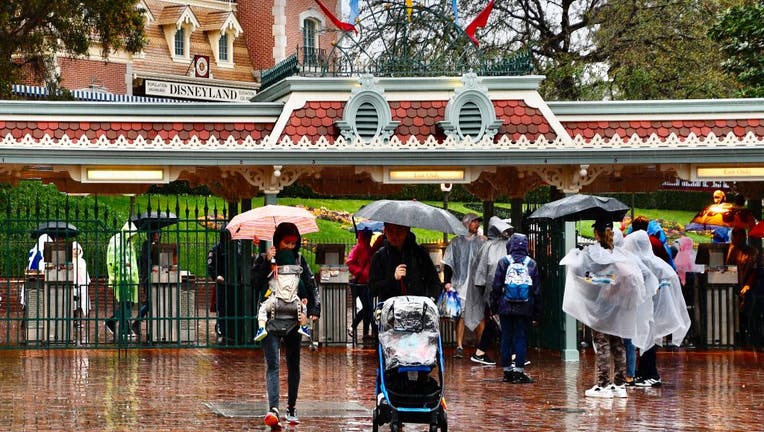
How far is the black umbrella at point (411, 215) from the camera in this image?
11.8m

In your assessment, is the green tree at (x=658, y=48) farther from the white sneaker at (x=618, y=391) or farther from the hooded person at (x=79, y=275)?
the white sneaker at (x=618, y=391)

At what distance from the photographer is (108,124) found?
18875mm

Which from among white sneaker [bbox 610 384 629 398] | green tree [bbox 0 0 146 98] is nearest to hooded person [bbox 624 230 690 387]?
white sneaker [bbox 610 384 629 398]

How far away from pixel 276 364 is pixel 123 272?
8725 millimetres

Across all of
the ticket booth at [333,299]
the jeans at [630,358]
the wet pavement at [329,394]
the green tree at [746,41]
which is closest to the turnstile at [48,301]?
the wet pavement at [329,394]

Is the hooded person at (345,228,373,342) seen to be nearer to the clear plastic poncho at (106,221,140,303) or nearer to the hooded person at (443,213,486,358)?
the hooded person at (443,213,486,358)

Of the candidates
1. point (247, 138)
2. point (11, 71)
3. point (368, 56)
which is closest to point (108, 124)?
point (247, 138)

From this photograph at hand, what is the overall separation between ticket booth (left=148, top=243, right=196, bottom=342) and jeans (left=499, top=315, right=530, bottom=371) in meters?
5.20

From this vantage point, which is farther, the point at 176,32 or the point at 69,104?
the point at 176,32

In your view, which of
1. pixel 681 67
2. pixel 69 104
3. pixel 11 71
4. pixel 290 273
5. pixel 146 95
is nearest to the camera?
pixel 290 273

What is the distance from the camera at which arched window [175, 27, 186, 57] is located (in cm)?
5550

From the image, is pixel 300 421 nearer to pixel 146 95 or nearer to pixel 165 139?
pixel 165 139

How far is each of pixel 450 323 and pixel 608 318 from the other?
635cm

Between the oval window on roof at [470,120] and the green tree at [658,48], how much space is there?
17.9m
